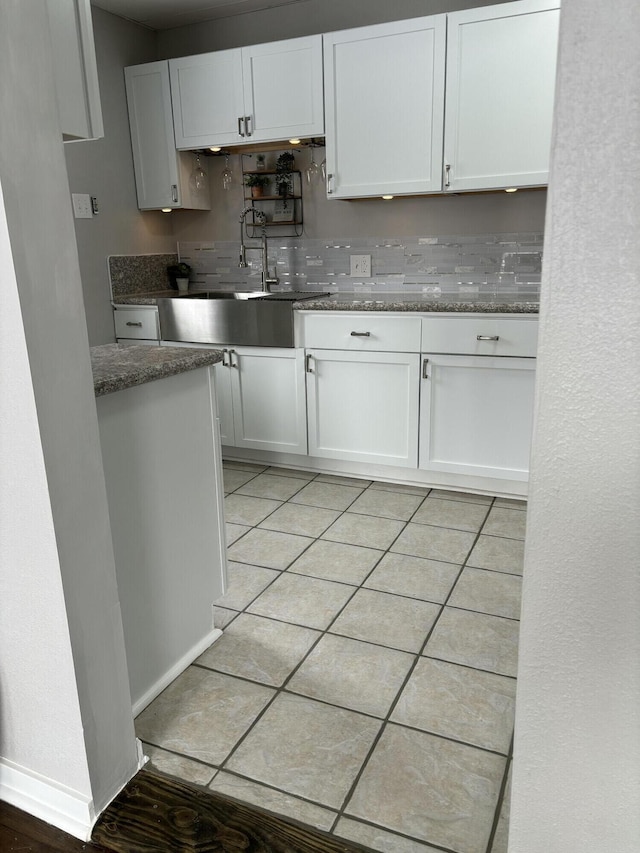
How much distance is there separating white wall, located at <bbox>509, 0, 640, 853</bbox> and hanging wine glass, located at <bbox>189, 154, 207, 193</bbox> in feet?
11.5

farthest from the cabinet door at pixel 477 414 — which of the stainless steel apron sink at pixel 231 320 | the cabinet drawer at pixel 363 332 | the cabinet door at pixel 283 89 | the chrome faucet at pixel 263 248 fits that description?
the cabinet door at pixel 283 89

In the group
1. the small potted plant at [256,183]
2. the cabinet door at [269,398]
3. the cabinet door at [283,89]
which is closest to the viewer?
the cabinet door at [283,89]

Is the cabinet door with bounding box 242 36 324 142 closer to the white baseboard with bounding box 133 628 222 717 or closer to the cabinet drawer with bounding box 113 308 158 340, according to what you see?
the cabinet drawer with bounding box 113 308 158 340

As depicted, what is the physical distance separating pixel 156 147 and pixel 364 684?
3199mm

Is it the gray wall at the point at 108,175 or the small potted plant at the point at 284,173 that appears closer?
the gray wall at the point at 108,175

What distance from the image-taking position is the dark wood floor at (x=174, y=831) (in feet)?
4.40

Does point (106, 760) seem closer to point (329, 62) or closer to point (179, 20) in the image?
point (329, 62)

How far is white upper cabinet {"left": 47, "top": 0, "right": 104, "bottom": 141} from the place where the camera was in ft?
4.00

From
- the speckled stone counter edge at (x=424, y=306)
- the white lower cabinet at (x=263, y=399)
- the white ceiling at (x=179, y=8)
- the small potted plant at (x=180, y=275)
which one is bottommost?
the white lower cabinet at (x=263, y=399)

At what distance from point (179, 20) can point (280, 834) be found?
409 centimetres

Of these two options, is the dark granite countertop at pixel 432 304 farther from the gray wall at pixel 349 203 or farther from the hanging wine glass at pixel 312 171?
the hanging wine glass at pixel 312 171

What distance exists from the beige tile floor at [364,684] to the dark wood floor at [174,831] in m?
0.05

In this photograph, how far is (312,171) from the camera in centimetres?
373

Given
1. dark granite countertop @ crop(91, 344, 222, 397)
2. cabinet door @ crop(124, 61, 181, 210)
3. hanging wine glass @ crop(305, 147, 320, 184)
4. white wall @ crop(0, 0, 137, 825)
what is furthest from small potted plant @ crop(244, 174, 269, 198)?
white wall @ crop(0, 0, 137, 825)
